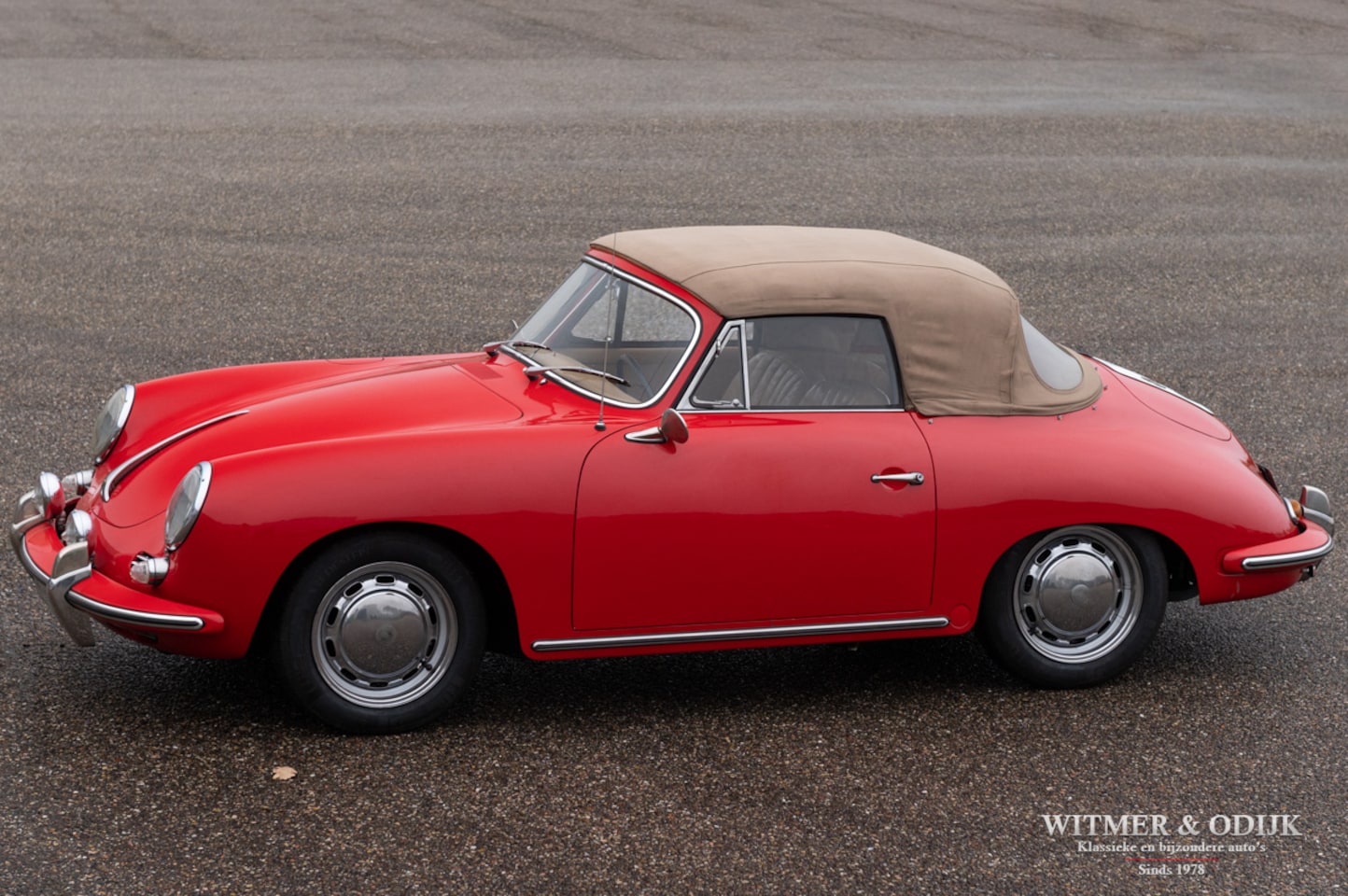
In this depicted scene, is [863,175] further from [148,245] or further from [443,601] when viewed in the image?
[443,601]

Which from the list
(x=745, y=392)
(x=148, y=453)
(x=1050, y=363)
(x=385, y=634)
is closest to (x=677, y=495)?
(x=745, y=392)

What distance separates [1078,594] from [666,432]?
A: 5.14ft

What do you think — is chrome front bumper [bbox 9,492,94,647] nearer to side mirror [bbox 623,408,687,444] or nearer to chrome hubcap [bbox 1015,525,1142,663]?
side mirror [bbox 623,408,687,444]

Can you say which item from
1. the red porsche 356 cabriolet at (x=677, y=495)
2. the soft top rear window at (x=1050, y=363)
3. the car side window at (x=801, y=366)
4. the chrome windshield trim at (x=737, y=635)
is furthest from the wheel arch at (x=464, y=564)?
the soft top rear window at (x=1050, y=363)

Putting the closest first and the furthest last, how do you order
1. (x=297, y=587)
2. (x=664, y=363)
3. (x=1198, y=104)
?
(x=297, y=587) < (x=664, y=363) < (x=1198, y=104)

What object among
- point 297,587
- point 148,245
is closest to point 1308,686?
point 297,587

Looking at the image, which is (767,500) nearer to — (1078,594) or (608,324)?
(608,324)

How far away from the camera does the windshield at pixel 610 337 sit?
17.0ft

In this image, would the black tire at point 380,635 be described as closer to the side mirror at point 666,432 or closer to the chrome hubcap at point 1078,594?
the side mirror at point 666,432

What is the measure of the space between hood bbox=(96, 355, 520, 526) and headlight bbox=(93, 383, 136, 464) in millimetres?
27

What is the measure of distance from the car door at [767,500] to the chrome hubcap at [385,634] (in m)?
0.44

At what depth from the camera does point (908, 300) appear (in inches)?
209

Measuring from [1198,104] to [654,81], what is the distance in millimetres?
6266

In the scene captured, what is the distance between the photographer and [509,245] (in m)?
11.8
